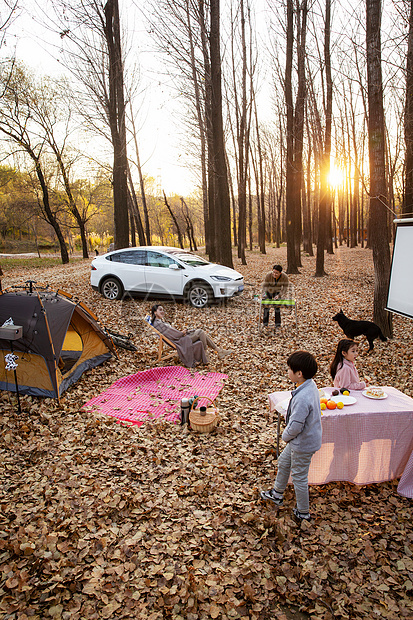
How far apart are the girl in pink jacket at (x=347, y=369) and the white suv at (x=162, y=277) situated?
22.1 ft

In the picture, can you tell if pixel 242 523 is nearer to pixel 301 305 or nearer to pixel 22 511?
pixel 22 511

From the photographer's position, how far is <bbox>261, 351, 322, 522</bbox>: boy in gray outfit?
327cm

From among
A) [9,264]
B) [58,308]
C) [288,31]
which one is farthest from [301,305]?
[9,264]

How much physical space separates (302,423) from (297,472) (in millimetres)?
578

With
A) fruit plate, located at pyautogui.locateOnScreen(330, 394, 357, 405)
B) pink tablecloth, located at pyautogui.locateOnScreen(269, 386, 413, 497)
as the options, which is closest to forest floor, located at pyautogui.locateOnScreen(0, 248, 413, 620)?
pink tablecloth, located at pyautogui.locateOnScreen(269, 386, 413, 497)

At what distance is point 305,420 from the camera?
3.31 meters

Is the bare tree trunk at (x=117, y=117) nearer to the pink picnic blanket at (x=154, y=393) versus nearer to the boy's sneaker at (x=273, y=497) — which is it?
the pink picnic blanket at (x=154, y=393)

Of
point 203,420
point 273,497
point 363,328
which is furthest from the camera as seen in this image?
point 363,328

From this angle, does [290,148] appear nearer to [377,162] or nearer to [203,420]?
[377,162]

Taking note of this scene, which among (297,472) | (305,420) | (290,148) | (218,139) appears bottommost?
(297,472)

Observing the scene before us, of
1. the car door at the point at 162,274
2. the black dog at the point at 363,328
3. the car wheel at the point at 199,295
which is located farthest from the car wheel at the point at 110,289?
the black dog at the point at 363,328

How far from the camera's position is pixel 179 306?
1123 centimetres

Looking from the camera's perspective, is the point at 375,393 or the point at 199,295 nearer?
the point at 375,393

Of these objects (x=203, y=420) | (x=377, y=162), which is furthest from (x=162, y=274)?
(x=203, y=420)
